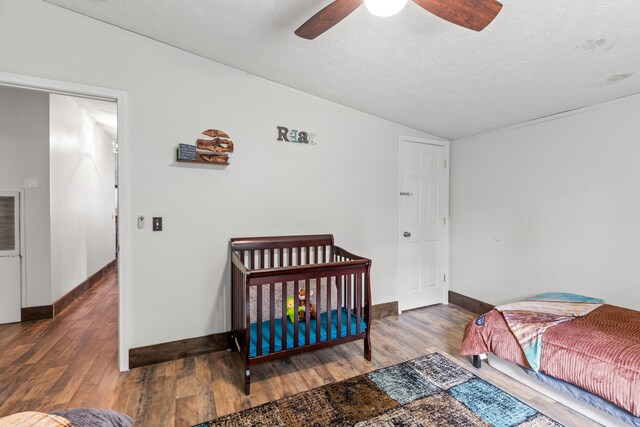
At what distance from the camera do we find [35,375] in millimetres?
2156

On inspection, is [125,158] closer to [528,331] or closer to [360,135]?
[360,135]

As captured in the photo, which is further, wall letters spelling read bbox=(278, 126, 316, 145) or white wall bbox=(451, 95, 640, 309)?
wall letters spelling read bbox=(278, 126, 316, 145)

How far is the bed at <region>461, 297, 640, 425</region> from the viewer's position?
1.57 meters

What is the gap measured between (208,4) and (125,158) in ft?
4.09

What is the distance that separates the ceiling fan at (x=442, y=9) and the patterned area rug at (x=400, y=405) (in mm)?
2099

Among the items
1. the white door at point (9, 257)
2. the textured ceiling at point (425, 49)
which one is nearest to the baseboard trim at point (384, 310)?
the textured ceiling at point (425, 49)

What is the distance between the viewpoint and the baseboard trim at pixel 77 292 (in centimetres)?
334

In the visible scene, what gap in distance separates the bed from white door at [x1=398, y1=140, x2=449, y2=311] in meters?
1.29

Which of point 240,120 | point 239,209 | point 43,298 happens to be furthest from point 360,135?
point 43,298

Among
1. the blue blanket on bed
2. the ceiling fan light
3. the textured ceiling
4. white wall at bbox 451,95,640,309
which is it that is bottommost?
the blue blanket on bed

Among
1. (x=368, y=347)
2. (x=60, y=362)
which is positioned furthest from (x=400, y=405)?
(x=60, y=362)

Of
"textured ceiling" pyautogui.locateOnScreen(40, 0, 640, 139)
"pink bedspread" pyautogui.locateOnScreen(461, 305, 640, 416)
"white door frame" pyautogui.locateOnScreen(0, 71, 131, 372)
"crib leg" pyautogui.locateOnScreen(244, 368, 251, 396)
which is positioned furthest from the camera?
"white door frame" pyautogui.locateOnScreen(0, 71, 131, 372)

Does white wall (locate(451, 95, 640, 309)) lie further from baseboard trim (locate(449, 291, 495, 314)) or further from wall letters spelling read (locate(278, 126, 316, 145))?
wall letters spelling read (locate(278, 126, 316, 145))

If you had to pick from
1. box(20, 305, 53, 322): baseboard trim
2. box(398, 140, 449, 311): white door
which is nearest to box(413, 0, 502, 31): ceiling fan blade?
box(398, 140, 449, 311): white door
